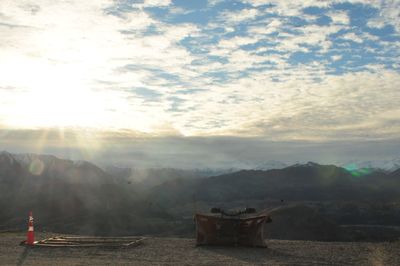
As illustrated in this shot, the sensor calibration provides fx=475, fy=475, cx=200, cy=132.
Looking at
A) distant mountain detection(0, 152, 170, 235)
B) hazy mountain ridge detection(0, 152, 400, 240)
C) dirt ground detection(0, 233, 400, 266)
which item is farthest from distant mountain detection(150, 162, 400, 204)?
dirt ground detection(0, 233, 400, 266)

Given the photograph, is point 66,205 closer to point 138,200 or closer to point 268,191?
point 138,200

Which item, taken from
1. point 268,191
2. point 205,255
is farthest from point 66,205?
point 268,191

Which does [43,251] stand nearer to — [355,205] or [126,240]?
[126,240]

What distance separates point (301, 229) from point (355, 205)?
206 ft

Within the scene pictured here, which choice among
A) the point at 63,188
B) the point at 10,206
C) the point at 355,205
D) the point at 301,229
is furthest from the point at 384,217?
the point at 10,206

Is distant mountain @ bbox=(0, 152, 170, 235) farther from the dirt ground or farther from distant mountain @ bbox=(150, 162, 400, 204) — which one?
the dirt ground

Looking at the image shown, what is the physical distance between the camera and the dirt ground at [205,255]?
1584cm

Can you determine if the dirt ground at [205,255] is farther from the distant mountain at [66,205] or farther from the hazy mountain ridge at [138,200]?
the distant mountain at [66,205]

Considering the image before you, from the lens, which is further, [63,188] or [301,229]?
[63,188]

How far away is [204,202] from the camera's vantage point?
526 feet

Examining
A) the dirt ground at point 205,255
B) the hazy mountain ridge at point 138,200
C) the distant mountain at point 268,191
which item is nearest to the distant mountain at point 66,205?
the hazy mountain ridge at point 138,200

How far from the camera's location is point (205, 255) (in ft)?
56.6

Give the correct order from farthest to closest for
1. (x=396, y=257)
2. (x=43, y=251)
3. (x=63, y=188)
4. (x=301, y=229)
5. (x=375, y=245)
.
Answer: (x=63, y=188) < (x=301, y=229) < (x=375, y=245) < (x=43, y=251) < (x=396, y=257)

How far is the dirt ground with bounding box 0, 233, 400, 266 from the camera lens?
15.8 meters
